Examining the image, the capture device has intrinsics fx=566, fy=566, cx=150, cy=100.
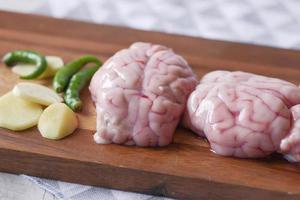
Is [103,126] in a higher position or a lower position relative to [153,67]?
lower

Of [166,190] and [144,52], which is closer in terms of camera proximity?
[166,190]

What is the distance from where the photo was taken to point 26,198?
2352 millimetres

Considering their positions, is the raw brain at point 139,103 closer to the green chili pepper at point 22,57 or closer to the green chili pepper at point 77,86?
the green chili pepper at point 77,86

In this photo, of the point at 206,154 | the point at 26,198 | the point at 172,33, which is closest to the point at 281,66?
the point at 172,33

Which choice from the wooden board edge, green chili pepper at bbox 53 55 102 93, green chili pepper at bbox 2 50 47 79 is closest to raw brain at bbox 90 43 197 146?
the wooden board edge

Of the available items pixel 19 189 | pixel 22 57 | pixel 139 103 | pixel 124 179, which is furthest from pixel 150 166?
pixel 22 57

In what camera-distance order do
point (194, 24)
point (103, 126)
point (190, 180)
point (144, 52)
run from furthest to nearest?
1. point (194, 24)
2. point (144, 52)
3. point (103, 126)
4. point (190, 180)

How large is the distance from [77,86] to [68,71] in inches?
4.9

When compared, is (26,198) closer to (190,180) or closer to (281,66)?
(190,180)

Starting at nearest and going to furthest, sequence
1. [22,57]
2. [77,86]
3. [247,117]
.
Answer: [247,117] → [77,86] → [22,57]

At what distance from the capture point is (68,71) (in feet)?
9.28

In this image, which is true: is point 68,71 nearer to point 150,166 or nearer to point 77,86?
point 77,86

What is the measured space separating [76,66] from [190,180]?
3.10 feet

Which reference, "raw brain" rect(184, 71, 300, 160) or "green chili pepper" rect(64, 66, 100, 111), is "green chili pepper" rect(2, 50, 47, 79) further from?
"raw brain" rect(184, 71, 300, 160)
